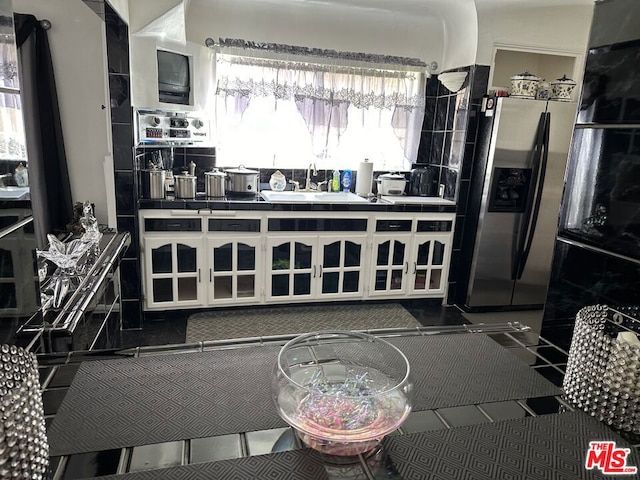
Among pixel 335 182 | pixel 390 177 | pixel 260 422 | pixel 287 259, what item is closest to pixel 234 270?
pixel 287 259

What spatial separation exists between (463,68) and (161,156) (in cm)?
253

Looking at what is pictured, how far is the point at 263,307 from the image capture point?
3688mm

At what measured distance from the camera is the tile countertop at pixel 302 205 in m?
3.24

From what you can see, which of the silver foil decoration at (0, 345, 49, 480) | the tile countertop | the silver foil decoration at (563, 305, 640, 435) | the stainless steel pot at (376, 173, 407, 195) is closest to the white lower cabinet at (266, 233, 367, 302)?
the tile countertop

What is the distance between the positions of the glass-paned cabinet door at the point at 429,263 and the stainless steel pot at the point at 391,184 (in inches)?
22.2

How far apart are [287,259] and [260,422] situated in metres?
2.68

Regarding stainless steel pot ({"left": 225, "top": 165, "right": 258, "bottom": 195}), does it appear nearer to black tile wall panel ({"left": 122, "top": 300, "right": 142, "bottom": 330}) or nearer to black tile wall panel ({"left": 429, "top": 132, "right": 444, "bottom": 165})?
black tile wall panel ({"left": 122, "top": 300, "right": 142, "bottom": 330})

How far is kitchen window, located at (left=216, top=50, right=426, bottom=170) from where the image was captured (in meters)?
3.76

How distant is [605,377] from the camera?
0.94 metres

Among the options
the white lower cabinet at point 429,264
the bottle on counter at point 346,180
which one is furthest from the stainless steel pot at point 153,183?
the white lower cabinet at point 429,264

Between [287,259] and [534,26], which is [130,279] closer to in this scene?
[287,259]

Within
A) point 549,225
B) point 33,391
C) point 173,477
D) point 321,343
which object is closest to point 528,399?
point 321,343

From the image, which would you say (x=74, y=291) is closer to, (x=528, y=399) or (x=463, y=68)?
(x=528, y=399)

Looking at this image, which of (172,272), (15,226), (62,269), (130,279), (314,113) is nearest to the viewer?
(15,226)
